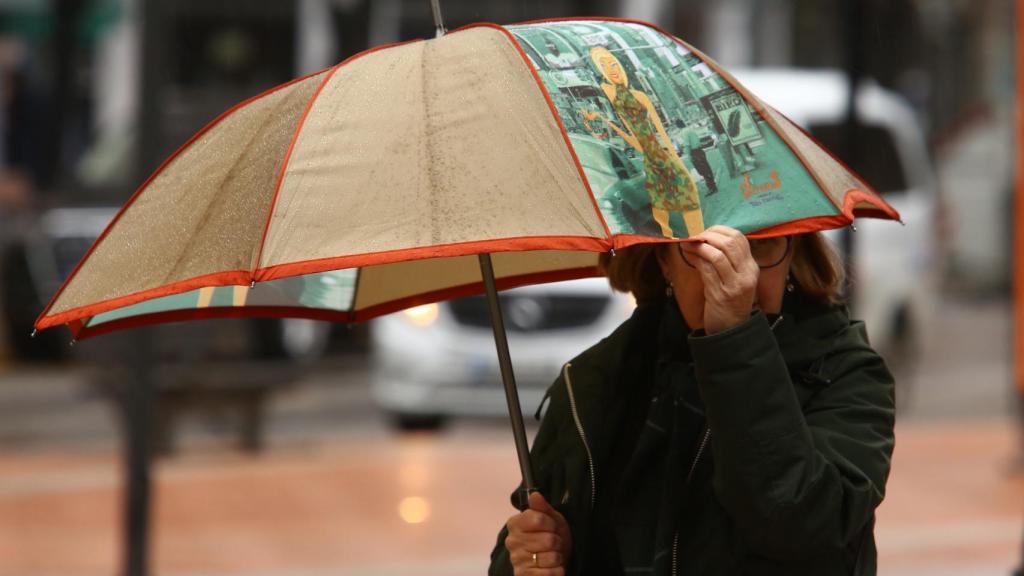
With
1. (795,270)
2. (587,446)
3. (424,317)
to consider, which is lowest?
(424,317)

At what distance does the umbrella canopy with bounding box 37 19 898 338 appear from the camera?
229cm

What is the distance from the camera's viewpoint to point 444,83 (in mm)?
2438

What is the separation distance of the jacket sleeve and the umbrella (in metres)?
0.18

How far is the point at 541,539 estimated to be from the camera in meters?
2.63

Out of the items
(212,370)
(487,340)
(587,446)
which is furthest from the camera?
(487,340)

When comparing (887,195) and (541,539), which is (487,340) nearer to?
(887,195)

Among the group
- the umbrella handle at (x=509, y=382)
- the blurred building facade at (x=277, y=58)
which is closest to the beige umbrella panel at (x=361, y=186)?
the umbrella handle at (x=509, y=382)

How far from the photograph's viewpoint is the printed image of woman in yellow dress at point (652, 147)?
238 centimetres

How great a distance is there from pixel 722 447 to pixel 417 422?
8.66 m

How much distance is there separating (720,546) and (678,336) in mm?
341

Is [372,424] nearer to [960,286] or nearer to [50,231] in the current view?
[50,231]

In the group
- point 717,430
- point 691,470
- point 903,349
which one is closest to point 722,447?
point 717,430

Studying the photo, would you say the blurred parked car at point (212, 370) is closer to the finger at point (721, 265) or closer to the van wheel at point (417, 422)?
the van wheel at point (417, 422)

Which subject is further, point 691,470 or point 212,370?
point 212,370
